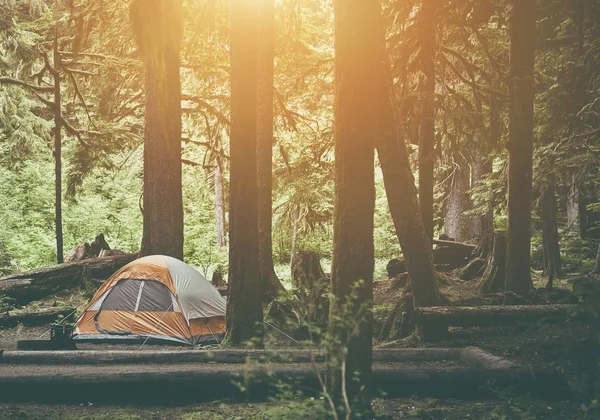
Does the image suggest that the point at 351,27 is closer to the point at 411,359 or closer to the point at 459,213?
the point at 411,359

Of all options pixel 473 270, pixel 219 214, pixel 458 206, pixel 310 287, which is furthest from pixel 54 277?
pixel 219 214

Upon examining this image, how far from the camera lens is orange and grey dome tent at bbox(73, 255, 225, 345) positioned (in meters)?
11.7

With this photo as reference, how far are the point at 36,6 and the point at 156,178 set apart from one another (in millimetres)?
8532

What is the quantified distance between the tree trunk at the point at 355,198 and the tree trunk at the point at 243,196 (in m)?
4.17

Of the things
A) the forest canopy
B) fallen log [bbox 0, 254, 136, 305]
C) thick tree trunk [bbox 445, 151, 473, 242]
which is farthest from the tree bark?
thick tree trunk [bbox 445, 151, 473, 242]

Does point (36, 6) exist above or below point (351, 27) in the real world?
above

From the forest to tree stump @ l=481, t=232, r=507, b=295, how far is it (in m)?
0.05

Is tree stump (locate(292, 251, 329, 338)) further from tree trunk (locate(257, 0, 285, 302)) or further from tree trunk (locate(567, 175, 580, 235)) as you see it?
tree trunk (locate(567, 175, 580, 235))

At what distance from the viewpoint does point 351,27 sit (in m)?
6.32

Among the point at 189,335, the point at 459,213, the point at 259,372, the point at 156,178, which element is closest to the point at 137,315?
the point at 189,335

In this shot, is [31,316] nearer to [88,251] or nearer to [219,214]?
[88,251]

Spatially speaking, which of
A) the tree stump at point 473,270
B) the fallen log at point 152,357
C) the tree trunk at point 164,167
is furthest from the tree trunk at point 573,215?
the fallen log at point 152,357

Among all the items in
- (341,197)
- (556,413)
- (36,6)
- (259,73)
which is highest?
(36,6)

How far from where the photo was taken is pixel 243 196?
10.3m
